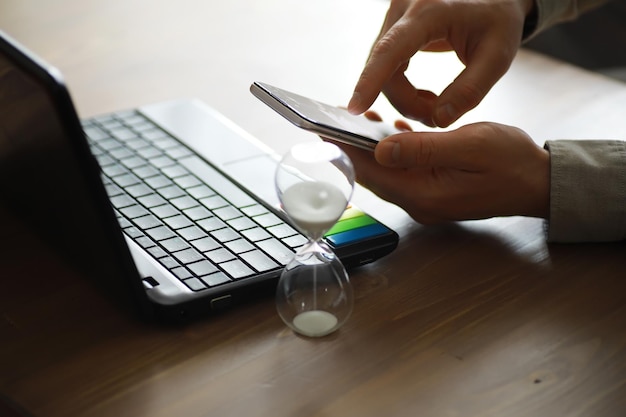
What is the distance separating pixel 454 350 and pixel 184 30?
1.01 meters

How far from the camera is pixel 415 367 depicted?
74cm

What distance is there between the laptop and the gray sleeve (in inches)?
7.6

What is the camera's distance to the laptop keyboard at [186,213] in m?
0.83

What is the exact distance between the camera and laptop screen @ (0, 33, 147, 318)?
0.65 m

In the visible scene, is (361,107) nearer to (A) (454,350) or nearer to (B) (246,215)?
(B) (246,215)

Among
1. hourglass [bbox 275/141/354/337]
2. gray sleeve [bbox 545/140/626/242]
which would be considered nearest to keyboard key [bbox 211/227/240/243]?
hourglass [bbox 275/141/354/337]

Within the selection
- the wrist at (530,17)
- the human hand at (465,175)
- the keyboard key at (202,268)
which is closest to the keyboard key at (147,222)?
the keyboard key at (202,268)

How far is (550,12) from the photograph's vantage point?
1.25 meters

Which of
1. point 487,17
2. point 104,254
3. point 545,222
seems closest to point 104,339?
point 104,254

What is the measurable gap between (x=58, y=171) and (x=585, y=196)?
56 centimetres

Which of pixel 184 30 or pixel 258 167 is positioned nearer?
pixel 258 167

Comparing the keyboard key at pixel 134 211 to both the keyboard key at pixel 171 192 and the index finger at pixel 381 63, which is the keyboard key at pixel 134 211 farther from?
the index finger at pixel 381 63

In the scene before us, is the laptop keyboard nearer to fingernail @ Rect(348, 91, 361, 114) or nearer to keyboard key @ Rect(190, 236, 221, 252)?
keyboard key @ Rect(190, 236, 221, 252)

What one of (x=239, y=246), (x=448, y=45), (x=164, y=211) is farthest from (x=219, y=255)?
(x=448, y=45)
